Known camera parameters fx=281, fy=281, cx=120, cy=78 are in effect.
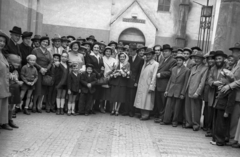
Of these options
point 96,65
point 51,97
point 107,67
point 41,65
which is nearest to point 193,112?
point 107,67

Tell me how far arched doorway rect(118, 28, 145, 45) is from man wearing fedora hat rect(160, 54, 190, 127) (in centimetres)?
1308

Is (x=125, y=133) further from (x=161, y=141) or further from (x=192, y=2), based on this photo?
(x=192, y=2)

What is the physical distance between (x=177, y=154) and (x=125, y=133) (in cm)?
163

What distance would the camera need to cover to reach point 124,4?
21.1 meters

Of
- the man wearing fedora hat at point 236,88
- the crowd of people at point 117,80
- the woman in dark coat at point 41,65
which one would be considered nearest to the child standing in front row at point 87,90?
the crowd of people at point 117,80

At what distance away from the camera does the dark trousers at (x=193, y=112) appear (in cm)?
786

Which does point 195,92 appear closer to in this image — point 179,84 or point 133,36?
point 179,84

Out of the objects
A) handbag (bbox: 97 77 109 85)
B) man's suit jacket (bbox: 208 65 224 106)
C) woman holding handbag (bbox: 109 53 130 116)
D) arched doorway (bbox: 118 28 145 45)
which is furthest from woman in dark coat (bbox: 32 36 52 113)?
arched doorway (bbox: 118 28 145 45)

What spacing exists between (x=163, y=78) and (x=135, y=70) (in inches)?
40.0

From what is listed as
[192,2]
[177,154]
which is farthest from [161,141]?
[192,2]

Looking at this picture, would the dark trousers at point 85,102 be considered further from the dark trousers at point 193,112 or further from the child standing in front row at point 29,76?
the dark trousers at point 193,112

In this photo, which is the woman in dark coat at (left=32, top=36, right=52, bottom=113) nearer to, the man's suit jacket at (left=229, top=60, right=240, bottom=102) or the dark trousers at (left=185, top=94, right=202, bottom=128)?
the dark trousers at (left=185, top=94, right=202, bottom=128)

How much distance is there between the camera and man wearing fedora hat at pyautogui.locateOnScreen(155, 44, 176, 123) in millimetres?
8453

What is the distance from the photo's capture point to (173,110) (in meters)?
8.24
